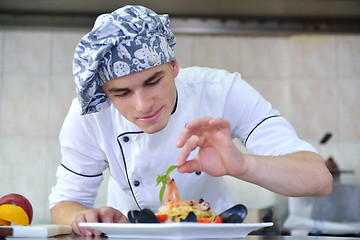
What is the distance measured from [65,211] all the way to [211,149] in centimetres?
56

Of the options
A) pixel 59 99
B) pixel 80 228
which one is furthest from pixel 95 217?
pixel 59 99

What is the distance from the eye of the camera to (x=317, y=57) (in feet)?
11.5

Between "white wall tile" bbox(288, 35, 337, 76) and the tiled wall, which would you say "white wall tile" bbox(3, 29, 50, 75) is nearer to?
the tiled wall

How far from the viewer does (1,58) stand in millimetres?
3555

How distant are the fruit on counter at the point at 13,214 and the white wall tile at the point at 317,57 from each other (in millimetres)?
2513

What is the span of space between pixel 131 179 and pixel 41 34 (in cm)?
213

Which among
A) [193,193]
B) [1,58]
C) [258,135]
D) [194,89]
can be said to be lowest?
[193,193]

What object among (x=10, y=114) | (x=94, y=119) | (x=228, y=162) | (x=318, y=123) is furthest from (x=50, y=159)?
(x=228, y=162)

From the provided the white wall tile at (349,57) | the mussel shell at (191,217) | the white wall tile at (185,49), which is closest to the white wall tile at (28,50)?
the white wall tile at (185,49)

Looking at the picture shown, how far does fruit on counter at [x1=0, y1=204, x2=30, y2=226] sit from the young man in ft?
0.46

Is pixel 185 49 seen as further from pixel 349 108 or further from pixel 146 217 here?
pixel 146 217

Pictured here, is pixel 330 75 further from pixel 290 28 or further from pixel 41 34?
pixel 41 34

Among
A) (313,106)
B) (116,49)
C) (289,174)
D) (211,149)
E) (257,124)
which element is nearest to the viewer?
(211,149)

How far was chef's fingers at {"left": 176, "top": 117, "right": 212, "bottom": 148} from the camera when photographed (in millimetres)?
1077
